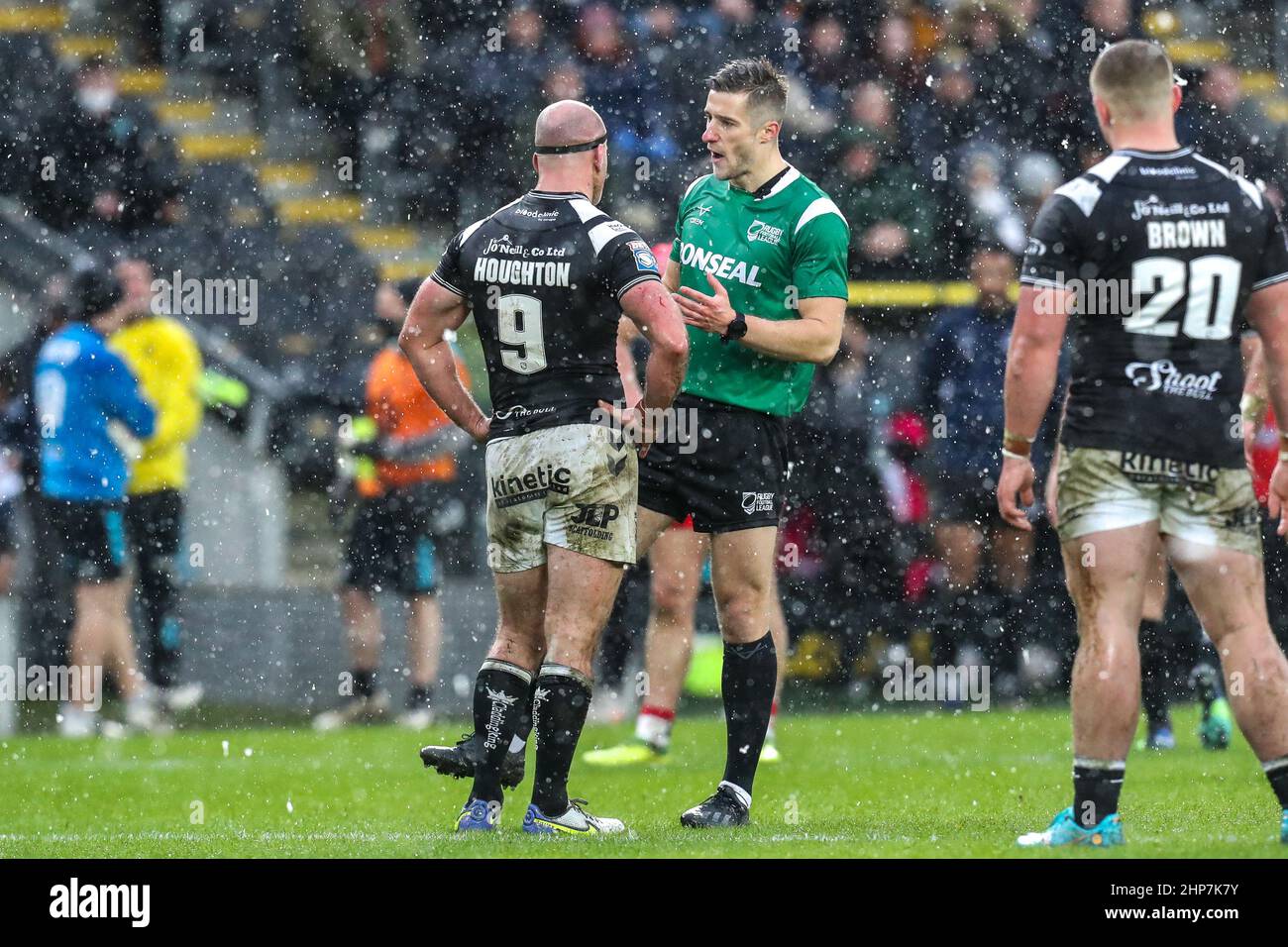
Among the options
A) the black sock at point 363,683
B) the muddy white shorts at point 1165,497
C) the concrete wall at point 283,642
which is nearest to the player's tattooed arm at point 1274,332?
the muddy white shorts at point 1165,497

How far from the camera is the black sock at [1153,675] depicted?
358 inches

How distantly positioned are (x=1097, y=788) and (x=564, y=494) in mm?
1889

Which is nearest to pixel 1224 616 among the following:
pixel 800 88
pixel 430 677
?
pixel 430 677

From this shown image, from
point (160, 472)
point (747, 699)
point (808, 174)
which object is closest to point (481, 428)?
point (747, 699)

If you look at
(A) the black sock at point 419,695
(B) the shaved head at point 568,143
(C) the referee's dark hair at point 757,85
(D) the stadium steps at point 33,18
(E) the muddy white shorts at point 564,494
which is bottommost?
(A) the black sock at point 419,695

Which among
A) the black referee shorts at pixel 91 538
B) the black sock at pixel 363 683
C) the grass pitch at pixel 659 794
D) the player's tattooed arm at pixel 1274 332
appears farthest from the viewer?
the black sock at pixel 363 683

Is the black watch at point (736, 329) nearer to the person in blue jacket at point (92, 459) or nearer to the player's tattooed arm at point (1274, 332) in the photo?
the player's tattooed arm at point (1274, 332)

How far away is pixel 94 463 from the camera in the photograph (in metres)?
10.7

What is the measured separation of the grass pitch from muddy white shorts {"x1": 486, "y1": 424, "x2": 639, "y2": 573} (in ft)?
3.05

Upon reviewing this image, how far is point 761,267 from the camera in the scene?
670 centimetres

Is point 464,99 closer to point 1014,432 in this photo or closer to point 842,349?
point 842,349

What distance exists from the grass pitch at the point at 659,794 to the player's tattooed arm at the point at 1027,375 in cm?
104

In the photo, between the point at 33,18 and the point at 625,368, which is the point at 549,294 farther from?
the point at 33,18

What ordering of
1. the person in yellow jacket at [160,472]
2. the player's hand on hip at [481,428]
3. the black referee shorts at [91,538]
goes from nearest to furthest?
1. the player's hand on hip at [481,428]
2. the black referee shorts at [91,538]
3. the person in yellow jacket at [160,472]
